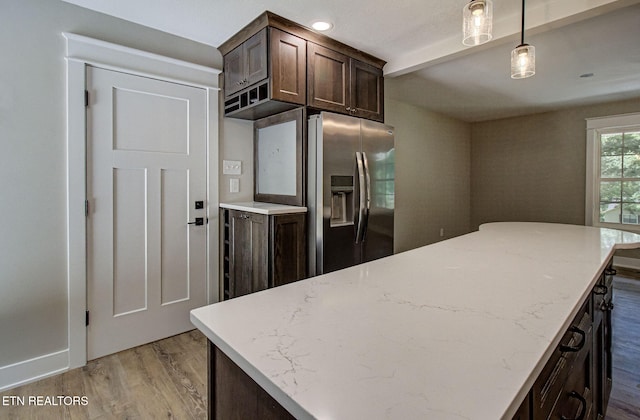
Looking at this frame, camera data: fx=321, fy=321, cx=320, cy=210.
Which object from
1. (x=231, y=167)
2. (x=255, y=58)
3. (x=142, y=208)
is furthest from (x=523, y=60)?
(x=142, y=208)

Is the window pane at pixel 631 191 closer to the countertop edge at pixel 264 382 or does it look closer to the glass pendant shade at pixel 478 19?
the glass pendant shade at pixel 478 19

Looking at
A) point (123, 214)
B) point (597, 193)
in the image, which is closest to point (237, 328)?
point (123, 214)

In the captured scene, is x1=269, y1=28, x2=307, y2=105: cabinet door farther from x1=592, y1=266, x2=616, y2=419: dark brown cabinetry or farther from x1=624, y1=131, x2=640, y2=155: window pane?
x1=624, y1=131, x2=640, y2=155: window pane

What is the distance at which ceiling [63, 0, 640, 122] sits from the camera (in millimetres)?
2121

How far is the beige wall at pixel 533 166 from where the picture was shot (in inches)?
200

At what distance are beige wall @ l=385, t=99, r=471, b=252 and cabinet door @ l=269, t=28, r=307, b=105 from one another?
215 cm

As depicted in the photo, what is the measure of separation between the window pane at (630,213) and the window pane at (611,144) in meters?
0.81

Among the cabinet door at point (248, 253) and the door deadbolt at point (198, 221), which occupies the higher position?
the door deadbolt at point (198, 221)

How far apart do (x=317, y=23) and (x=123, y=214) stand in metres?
2.00

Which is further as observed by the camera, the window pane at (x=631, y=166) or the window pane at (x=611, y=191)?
the window pane at (x=611, y=191)

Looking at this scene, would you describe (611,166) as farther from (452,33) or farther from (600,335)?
(600,335)

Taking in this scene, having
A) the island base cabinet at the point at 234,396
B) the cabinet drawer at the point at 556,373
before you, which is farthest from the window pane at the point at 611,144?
the island base cabinet at the point at 234,396

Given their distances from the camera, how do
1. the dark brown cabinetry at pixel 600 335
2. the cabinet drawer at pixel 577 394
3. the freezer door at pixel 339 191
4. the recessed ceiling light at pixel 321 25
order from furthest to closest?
the freezer door at pixel 339 191, the recessed ceiling light at pixel 321 25, the dark brown cabinetry at pixel 600 335, the cabinet drawer at pixel 577 394

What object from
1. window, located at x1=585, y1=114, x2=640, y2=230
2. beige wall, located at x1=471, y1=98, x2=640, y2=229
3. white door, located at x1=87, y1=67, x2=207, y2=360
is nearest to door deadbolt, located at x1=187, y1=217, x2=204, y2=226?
white door, located at x1=87, y1=67, x2=207, y2=360
